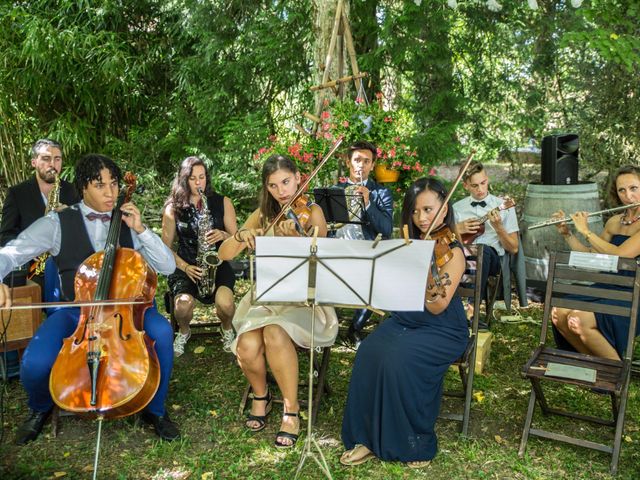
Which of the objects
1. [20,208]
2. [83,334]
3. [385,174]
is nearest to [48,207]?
[20,208]

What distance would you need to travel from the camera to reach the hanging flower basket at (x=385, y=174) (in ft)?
15.7

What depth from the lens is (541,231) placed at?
5.29 m

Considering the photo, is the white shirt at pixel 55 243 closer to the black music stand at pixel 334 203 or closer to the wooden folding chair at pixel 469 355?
the black music stand at pixel 334 203

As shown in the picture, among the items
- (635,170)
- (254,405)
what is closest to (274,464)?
(254,405)

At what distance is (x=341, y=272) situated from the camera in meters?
2.50

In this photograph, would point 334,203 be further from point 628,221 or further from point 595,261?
point 628,221

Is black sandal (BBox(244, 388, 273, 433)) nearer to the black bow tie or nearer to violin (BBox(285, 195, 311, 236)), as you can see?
violin (BBox(285, 195, 311, 236))

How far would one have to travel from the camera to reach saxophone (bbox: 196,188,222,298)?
3.89 m

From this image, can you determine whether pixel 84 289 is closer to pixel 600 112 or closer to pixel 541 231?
pixel 541 231

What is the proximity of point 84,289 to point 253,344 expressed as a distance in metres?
0.86

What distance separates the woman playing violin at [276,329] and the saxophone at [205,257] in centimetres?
50

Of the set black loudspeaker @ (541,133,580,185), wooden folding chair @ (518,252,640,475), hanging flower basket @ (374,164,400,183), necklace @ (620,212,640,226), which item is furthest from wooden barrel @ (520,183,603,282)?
wooden folding chair @ (518,252,640,475)

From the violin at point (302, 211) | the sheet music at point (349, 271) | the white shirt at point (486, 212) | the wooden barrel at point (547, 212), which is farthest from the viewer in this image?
the wooden barrel at point (547, 212)

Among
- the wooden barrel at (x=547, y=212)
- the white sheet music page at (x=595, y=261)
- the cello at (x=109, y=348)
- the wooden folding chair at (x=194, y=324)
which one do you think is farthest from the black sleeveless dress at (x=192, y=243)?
the wooden barrel at (x=547, y=212)
